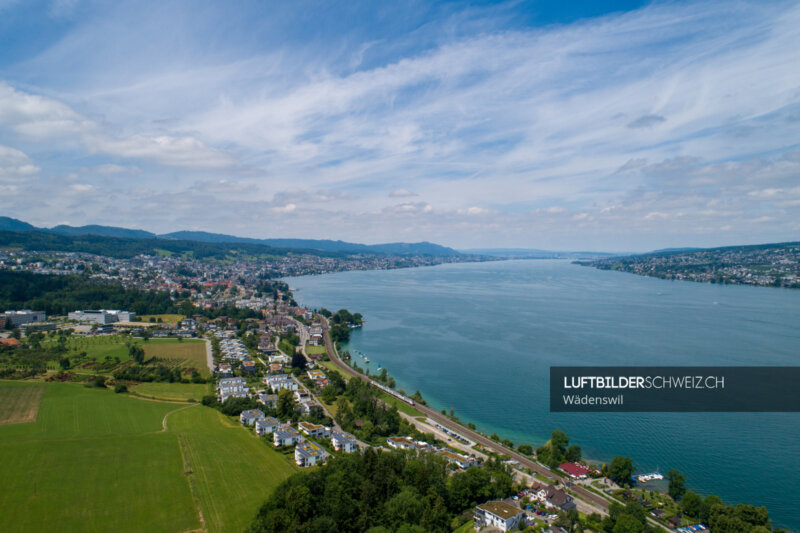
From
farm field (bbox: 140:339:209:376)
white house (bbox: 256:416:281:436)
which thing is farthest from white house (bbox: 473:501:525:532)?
farm field (bbox: 140:339:209:376)

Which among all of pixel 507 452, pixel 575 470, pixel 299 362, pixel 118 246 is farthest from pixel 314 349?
pixel 118 246

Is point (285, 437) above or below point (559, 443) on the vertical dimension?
below

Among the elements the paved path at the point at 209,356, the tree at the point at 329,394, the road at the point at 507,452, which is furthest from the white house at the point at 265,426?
the paved path at the point at 209,356

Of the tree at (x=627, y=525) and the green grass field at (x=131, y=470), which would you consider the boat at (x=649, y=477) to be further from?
the green grass field at (x=131, y=470)

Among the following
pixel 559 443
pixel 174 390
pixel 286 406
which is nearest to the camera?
pixel 559 443

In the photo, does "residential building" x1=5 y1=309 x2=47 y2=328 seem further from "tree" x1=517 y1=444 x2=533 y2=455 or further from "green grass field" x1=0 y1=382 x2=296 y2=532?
"tree" x1=517 y1=444 x2=533 y2=455

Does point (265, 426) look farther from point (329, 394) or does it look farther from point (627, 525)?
point (627, 525)
